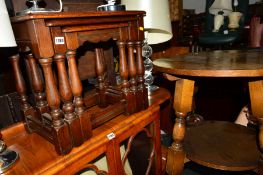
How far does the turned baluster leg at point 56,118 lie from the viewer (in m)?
0.62

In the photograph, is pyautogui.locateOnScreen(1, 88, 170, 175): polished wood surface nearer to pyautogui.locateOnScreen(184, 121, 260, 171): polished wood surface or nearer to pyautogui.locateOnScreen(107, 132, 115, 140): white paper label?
pyautogui.locateOnScreen(107, 132, 115, 140): white paper label

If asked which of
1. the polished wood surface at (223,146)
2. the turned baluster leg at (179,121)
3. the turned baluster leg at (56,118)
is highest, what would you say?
the turned baluster leg at (56,118)

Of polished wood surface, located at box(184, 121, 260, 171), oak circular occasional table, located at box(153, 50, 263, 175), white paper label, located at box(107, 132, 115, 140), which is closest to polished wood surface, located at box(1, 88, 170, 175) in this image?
white paper label, located at box(107, 132, 115, 140)

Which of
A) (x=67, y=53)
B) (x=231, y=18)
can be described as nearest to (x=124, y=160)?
(x=67, y=53)

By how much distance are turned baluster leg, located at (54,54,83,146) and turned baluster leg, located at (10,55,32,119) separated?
246 millimetres

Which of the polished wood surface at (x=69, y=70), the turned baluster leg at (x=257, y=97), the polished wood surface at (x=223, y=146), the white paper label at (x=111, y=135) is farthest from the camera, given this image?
the polished wood surface at (x=223, y=146)

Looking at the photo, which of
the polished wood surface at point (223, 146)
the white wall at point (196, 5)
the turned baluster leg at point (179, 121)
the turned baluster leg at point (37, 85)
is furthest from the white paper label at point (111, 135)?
the white wall at point (196, 5)

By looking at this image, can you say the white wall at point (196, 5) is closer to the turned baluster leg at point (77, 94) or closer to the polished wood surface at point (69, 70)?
the polished wood surface at point (69, 70)

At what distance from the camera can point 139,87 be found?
0.93 meters

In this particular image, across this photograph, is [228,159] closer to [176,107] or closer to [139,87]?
[176,107]

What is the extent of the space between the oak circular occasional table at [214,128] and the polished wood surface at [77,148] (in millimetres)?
151

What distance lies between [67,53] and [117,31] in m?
0.23

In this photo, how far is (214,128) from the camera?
4.27 ft

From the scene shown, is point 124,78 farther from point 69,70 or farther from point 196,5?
point 196,5
